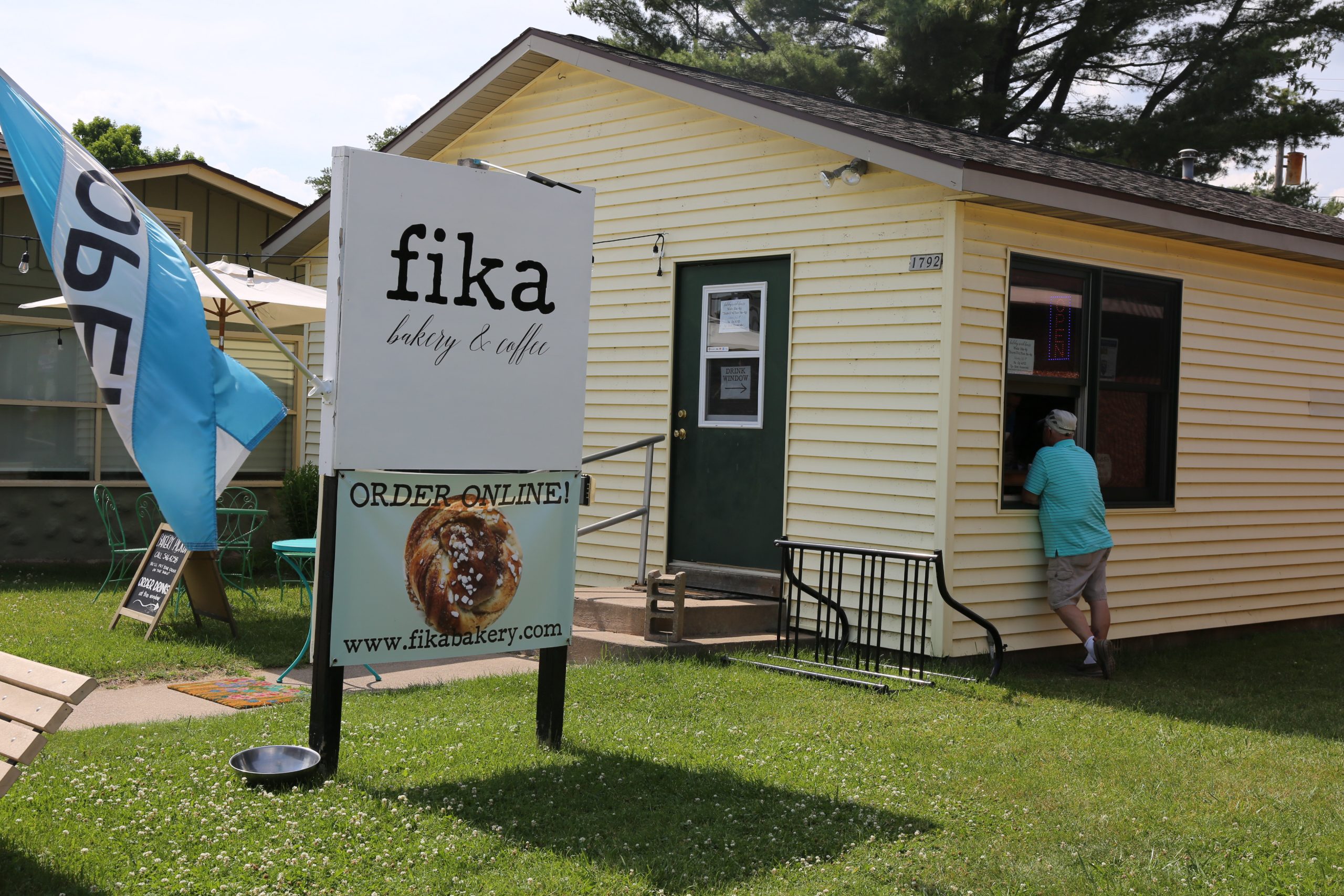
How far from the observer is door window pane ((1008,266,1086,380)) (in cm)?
830

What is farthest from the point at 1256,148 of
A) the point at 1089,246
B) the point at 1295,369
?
the point at 1089,246

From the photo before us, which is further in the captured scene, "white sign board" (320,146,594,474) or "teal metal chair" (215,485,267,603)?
"teal metal chair" (215,485,267,603)

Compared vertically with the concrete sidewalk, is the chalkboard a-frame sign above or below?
above

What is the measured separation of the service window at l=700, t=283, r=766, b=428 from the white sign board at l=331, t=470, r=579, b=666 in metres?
3.48

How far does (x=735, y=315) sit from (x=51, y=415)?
24.4 feet

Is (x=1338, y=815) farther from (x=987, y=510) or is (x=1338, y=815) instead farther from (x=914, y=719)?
(x=987, y=510)

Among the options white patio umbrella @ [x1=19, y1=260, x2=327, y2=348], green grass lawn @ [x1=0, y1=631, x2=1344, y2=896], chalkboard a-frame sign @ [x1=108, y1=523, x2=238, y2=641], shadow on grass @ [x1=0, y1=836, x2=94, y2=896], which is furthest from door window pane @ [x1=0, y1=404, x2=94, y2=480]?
shadow on grass @ [x1=0, y1=836, x2=94, y2=896]

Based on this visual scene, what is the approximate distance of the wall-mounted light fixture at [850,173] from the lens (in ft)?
26.9

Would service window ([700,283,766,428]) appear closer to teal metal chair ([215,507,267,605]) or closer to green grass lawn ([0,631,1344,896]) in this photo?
green grass lawn ([0,631,1344,896])

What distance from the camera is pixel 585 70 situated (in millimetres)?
10148

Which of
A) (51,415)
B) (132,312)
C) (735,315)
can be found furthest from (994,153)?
(51,415)

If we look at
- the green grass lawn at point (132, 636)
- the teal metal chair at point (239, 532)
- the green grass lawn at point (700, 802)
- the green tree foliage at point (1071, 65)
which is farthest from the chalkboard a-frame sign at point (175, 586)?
the green tree foliage at point (1071, 65)

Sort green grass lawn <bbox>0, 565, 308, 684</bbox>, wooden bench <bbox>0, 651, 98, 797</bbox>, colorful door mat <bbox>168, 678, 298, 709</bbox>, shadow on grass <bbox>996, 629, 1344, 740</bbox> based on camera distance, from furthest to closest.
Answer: green grass lawn <bbox>0, 565, 308, 684</bbox> < shadow on grass <bbox>996, 629, 1344, 740</bbox> < colorful door mat <bbox>168, 678, 298, 709</bbox> < wooden bench <bbox>0, 651, 98, 797</bbox>

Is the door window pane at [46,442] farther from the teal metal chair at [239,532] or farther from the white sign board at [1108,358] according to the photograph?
the white sign board at [1108,358]
